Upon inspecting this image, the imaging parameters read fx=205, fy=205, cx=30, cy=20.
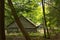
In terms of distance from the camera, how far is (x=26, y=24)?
42.2 m

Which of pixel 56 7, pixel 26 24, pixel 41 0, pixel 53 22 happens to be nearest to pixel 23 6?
pixel 41 0

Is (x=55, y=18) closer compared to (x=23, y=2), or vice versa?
(x=23, y=2)

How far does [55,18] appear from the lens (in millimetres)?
29938

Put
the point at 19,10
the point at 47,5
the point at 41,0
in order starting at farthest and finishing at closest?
the point at 47,5 < the point at 41,0 < the point at 19,10

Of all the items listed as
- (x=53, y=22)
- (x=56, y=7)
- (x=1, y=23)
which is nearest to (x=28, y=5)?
(x=56, y=7)

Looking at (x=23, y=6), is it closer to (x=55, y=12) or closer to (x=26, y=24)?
(x=55, y=12)

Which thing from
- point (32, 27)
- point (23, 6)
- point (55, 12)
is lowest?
point (32, 27)

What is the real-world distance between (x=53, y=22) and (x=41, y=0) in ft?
19.5

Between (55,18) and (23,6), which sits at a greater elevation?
(23,6)

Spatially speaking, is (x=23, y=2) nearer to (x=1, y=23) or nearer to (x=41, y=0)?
(x=41, y=0)

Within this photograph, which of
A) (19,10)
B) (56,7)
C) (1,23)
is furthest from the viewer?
(56,7)

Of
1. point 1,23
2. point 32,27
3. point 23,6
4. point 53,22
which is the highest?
point 1,23

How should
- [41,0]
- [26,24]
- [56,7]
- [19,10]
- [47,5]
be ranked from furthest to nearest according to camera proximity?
[26,24]
[47,5]
[56,7]
[41,0]
[19,10]

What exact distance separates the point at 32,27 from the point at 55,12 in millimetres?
14229
